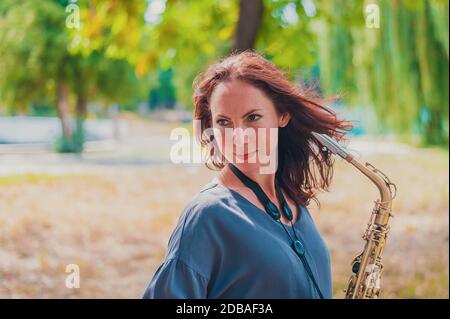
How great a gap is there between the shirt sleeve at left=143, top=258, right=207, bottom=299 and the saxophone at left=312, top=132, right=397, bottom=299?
0.48 metres

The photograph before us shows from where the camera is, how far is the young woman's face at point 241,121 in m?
1.21

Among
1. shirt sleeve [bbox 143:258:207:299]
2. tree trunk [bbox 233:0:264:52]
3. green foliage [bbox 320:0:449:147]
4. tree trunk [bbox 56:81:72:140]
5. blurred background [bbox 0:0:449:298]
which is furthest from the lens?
tree trunk [bbox 56:81:72:140]

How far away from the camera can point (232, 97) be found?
1.21 m

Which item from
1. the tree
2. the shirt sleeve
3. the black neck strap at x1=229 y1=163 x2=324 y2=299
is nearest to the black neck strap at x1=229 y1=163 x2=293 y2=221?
the black neck strap at x1=229 y1=163 x2=324 y2=299

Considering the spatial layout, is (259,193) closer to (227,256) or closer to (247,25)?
(227,256)

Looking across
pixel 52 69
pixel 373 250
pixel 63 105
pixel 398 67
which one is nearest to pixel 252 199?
pixel 373 250

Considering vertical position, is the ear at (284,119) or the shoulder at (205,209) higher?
the ear at (284,119)

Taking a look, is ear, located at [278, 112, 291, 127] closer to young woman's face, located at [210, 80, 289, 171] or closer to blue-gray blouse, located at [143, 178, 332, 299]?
young woman's face, located at [210, 80, 289, 171]

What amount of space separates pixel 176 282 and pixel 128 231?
18.9 ft

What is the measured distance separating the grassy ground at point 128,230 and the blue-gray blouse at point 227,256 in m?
2.65

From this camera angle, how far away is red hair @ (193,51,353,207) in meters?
1.26
